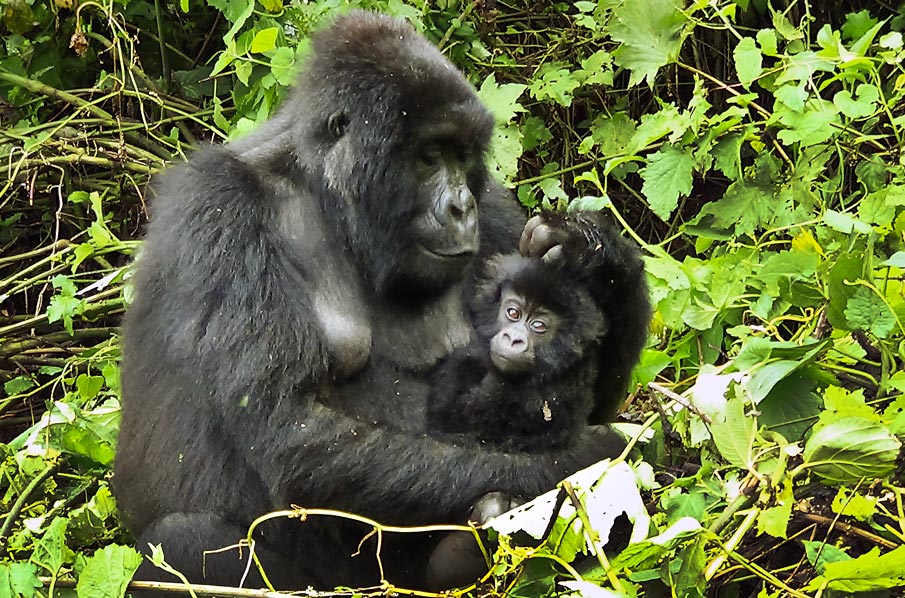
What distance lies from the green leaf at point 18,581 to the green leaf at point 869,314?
1707mm

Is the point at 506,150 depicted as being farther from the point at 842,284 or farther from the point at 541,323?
the point at 842,284

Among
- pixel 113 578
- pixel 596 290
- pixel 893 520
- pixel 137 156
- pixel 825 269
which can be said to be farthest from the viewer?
pixel 137 156

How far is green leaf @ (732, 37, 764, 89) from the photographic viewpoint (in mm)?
3197

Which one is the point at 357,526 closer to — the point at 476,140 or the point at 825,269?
the point at 476,140

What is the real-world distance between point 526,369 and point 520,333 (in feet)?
0.30

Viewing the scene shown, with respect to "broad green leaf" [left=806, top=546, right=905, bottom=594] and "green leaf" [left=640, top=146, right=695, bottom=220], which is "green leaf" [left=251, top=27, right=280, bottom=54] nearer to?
"green leaf" [left=640, top=146, right=695, bottom=220]

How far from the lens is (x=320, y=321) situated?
8.64 feet

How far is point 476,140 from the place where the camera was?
2.81m

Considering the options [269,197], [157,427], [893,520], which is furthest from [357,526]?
[893,520]

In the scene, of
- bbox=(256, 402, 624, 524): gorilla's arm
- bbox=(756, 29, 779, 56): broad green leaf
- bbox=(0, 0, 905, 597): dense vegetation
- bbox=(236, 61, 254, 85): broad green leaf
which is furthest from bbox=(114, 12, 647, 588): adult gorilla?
bbox=(236, 61, 254, 85): broad green leaf

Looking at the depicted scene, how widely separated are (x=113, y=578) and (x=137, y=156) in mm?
2771

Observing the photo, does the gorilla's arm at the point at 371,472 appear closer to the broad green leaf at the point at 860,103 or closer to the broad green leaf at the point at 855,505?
the broad green leaf at the point at 855,505

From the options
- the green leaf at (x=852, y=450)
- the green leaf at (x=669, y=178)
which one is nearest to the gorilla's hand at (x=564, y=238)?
the green leaf at (x=669, y=178)

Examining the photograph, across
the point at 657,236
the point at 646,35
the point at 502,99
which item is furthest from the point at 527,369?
the point at 657,236
